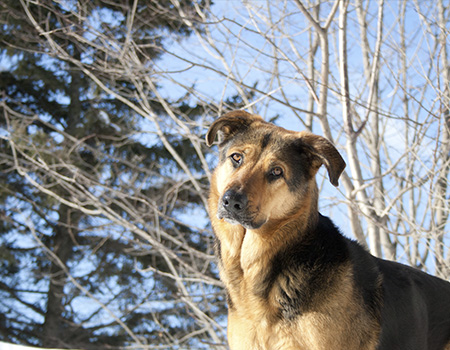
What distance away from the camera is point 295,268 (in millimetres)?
2717

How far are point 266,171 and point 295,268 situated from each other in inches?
22.5

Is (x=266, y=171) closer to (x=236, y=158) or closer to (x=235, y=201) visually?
(x=236, y=158)

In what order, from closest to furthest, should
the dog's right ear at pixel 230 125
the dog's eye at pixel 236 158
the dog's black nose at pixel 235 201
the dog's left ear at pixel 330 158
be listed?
the dog's black nose at pixel 235 201, the dog's left ear at pixel 330 158, the dog's eye at pixel 236 158, the dog's right ear at pixel 230 125

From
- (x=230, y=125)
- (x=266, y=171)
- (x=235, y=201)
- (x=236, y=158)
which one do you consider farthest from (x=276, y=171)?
(x=230, y=125)

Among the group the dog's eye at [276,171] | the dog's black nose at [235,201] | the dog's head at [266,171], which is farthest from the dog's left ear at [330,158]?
the dog's black nose at [235,201]

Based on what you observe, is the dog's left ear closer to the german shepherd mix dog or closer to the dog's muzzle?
the german shepherd mix dog

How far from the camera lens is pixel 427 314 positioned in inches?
120

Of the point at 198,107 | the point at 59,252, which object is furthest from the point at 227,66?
the point at 59,252

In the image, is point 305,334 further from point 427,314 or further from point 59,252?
point 59,252

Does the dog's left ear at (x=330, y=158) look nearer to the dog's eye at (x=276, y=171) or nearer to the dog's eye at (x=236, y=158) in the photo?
the dog's eye at (x=276, y=171)

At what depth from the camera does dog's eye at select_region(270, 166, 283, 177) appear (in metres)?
2.79

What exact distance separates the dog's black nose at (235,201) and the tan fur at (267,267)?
0.15 feet

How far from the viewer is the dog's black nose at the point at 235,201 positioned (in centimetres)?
253

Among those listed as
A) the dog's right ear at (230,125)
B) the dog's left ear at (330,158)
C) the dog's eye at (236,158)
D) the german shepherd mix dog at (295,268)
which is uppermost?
the dog's right ear at (230,125)
